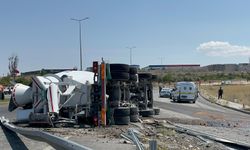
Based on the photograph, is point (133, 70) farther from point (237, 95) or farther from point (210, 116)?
point (237, 95)

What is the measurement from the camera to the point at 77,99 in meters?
16.1

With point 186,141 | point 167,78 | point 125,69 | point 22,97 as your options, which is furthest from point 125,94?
point 167,78

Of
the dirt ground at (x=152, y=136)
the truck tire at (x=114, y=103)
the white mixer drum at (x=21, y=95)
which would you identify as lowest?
the dirt ground at (x=152, y=136)

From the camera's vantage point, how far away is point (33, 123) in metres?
14.9

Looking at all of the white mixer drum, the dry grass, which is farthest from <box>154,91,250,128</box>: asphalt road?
the dry grass

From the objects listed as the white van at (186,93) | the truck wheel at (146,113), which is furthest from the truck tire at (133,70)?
the white van at (186,93)

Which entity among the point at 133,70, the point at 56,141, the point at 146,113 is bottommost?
the point at 146,113

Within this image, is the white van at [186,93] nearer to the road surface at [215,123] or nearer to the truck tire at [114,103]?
the road surface at [215,123]

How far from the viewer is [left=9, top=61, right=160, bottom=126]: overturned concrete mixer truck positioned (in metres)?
15.2

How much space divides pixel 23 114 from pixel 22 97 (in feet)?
2.23

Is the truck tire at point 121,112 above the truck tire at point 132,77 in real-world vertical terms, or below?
below

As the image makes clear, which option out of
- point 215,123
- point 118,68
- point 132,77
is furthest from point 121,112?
point 215,123

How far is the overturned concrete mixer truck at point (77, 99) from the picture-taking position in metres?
15.2

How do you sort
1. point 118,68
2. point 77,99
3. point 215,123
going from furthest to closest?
point 215,123, point 118,68, point 77,99
